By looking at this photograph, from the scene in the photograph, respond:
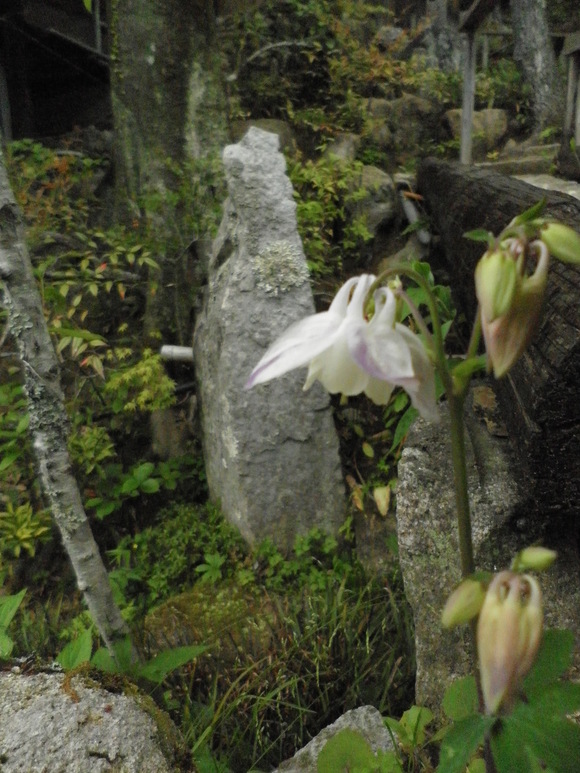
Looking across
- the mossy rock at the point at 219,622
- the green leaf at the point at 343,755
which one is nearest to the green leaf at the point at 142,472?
the mossy rock at the point at 219,622

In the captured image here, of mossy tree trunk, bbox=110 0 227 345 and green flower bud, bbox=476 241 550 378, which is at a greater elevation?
mossy tree trunk, bbox=110 0 227 345

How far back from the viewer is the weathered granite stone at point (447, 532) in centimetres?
182

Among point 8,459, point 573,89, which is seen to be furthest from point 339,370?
point 573,89

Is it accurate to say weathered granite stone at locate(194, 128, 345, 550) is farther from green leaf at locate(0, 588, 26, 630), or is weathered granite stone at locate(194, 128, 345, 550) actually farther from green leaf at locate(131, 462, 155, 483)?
green leaf at locate(0, 588, 26, 630)

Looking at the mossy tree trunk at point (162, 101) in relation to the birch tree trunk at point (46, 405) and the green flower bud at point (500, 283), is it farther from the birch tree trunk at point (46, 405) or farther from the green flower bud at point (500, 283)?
the green flower bud at point (500, 283)

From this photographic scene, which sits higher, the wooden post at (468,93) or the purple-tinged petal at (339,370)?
the wooden post at (468,93)

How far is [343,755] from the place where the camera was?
5.05ft

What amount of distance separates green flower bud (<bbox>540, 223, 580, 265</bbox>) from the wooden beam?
168 inches

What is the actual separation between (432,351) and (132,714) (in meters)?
1.28

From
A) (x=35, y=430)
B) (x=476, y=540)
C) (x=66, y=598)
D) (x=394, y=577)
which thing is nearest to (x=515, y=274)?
(x=476, y=540)

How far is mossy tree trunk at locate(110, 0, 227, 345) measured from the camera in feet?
13.9

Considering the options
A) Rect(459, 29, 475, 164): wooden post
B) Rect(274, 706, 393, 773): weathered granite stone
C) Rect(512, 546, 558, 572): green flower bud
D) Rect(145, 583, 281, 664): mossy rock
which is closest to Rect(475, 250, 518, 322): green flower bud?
Rect(512, 546, 558, 572): green flower bud

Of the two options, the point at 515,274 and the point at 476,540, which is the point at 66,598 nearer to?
the point at 476,540

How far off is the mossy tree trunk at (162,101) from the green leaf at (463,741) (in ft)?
12.3
